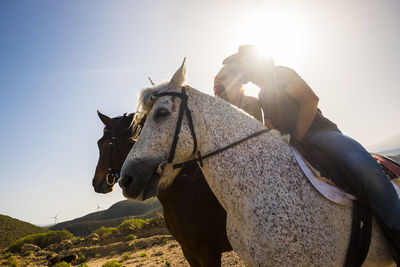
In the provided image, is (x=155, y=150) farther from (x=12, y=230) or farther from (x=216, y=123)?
(x=12, y=230)

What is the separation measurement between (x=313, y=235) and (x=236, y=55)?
8.24 feet

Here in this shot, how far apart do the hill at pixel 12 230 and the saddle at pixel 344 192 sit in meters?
44.7

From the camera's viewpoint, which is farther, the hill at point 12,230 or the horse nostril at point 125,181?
the hill at point 12,230

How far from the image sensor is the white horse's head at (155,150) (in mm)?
2002

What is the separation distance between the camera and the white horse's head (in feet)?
6.57

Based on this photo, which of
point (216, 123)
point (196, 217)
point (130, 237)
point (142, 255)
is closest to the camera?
point (216, 123)

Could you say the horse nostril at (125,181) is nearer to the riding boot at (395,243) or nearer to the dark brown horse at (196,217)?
the dark brown horse at (196,217)

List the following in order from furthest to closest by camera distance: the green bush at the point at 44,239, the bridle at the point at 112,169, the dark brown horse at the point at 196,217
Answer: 1. the green bush at the point at 44,239
2. the bridle at the point at 112,169
3. the dark brown horse at the point at 196,217

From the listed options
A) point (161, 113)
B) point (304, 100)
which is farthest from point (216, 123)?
point (304, 100)

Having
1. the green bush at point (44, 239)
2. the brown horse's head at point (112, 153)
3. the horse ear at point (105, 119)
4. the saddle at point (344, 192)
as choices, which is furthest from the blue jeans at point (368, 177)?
the green bush at point (44, 239)

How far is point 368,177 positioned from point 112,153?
486 cm

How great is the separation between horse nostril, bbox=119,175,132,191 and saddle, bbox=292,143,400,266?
168cm

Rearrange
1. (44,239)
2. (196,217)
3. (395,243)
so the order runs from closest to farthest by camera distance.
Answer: (395,243)
(196,217)
(44,239)

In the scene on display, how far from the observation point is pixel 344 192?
6.80 ft
